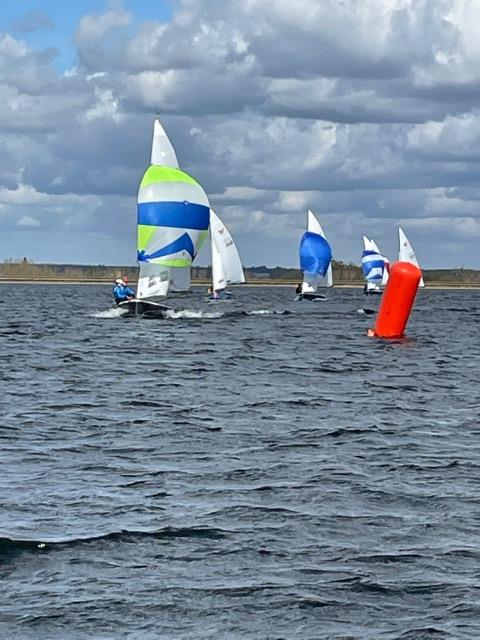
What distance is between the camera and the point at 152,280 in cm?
5909

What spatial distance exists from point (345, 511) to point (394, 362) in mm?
23874

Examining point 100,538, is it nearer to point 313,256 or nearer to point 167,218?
point 167,218

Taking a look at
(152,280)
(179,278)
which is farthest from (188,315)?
(152,280)

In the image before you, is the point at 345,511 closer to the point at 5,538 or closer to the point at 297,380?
the point at 5,538

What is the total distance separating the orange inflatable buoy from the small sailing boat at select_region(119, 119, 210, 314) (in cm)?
1218

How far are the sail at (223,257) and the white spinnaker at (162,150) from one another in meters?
21.4

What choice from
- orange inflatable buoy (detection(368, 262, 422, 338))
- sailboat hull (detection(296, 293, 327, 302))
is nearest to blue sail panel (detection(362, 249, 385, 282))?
sailboat hull (detection(296, 293, 327, 302))

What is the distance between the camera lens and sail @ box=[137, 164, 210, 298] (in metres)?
58.8

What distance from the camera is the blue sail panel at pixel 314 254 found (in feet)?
318

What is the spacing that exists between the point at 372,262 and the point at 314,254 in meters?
25.1

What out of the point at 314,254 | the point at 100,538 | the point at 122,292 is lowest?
the point at 100,538

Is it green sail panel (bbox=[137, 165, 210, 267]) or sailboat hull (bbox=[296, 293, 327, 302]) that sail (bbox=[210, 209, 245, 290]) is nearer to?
sailboat hull (bbox=[296, 293, 327, 302])

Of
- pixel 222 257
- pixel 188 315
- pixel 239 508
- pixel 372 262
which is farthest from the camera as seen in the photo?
pixel 372 262

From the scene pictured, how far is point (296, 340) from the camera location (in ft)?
165
